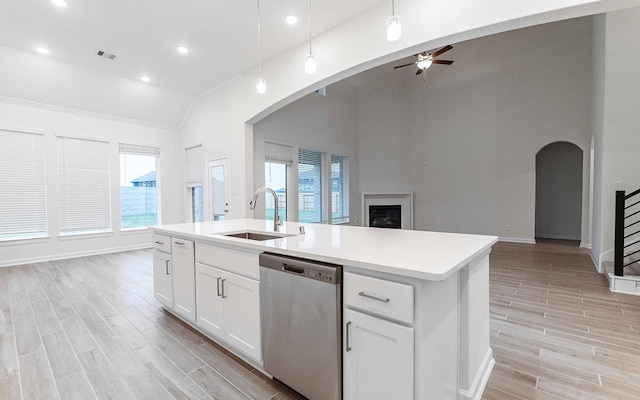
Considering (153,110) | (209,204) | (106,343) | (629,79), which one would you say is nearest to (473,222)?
(629,79)

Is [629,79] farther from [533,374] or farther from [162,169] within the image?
[162,169]

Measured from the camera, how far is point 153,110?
21.0ft

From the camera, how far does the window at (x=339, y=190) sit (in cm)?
777

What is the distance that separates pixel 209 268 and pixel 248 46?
367 centimetres

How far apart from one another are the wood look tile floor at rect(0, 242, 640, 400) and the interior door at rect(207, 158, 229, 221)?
2.36 meters

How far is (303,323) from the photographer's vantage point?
61.6 inches

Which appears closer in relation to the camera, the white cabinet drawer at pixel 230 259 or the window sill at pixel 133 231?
the white cabinet drawer at pixel 230 259

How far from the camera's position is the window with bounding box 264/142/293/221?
19.7ft

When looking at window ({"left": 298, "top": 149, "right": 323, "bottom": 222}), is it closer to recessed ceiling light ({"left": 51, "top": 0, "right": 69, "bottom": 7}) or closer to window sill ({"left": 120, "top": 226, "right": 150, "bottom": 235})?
window sill ({"left": 120, "top": 226, "right": 150, "bottom": 235})

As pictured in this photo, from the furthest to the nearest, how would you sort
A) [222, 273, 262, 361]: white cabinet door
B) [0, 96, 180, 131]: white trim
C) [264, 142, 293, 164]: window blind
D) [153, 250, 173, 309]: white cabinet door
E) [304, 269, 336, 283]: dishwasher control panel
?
[264, 142, 293, 164]: window blind → [0, 96, 180, 131]: white trim → [153, 250, 173, 309]: white cabinet door → [222, 273, 262, 361]: white cabinet door → [304, 269, 336, 283]: dishwasher control panel

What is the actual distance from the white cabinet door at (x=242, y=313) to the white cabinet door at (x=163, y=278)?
101 cm

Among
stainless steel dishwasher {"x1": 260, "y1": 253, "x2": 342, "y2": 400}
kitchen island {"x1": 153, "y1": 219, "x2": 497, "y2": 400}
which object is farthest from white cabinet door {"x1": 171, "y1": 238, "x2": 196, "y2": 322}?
stainless steel dishwasher {"x1": 260, "y1": 253, "x2": 342, "y2": 400}

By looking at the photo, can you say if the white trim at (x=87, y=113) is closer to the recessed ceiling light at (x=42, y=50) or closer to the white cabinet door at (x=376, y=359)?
the recessed ceiling light at (x=42, y=50)

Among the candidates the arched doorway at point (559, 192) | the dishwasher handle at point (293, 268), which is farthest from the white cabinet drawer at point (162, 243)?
the arched doorway at point (559, 192)
